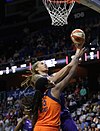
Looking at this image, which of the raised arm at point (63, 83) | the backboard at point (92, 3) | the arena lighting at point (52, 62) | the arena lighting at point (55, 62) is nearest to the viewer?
the raised arm at point (63, 83)

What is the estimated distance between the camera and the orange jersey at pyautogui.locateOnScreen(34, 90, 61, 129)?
3.87 meters

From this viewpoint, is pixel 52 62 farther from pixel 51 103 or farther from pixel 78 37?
pixel 51 103

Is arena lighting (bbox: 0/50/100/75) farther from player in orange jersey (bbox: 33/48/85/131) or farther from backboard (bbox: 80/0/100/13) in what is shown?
player in orange jersey (bbox: 33/48/85/131)

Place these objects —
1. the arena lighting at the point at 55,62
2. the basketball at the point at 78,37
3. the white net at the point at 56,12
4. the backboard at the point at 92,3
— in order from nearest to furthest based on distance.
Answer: the basketball at the point at 78,37
the backboard at the point at 92,3
the white net at the point at 56,12
the arena lighting at the point at 55,62

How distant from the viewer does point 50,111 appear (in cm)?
389

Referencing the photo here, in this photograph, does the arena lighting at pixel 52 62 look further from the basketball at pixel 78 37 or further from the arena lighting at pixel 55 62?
the basketball at pixel 78 37

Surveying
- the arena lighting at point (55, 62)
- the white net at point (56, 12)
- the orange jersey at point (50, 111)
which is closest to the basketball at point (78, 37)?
the orange jersey at point (50, 111)

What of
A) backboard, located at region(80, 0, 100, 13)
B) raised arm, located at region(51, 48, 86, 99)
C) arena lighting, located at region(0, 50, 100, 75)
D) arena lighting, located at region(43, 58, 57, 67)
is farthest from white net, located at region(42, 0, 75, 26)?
raised arm, located at region(51, 48, 86, 99)

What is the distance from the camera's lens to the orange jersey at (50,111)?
3871 millimetres

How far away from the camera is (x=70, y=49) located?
1653 cm

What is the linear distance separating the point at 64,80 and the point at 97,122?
28.0 ft

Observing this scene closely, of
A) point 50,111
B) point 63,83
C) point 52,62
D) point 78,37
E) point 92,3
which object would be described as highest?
point 92,3

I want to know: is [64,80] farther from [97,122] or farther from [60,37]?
[60,37]

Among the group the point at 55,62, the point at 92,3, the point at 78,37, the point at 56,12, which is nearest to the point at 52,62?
the point at 55,62
